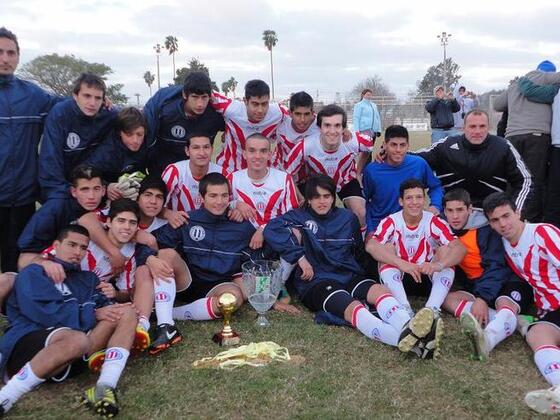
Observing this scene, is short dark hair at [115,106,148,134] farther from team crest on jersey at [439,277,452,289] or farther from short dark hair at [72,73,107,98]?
team crest on jersey at [439,277,452,289]

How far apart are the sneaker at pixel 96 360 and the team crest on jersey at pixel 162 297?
2.27 ft

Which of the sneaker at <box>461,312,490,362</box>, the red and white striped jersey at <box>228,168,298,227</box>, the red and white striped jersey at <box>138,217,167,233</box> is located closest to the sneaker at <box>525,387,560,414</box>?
the sneaker at <box>461,312,490,362</box>

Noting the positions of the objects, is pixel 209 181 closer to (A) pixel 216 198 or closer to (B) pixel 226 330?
(A) pixel 216 198

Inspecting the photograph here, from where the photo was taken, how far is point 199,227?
4.21 m

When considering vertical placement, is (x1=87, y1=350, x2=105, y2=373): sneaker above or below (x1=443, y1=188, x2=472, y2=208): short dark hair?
below

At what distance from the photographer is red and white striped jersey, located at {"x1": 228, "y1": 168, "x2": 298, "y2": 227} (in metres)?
4.59

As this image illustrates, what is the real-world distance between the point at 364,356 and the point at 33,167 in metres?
2.90

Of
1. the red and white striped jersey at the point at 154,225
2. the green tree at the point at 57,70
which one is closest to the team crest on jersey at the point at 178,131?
the red and white striped jersey at the point at 154,225

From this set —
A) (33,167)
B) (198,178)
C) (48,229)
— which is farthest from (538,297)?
(33,167)

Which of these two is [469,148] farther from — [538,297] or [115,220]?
[115,220]

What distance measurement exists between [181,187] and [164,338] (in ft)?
5.05

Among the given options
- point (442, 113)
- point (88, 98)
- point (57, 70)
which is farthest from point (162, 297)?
point (57, 70)

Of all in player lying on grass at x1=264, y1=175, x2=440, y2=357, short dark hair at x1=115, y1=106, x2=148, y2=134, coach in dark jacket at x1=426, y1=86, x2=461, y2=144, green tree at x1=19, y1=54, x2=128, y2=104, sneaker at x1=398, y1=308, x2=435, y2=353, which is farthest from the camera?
green tree at x1=19, y1=54, x2=128, y2=104

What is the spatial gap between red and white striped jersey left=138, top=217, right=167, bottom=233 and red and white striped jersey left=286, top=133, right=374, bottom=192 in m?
1.43
